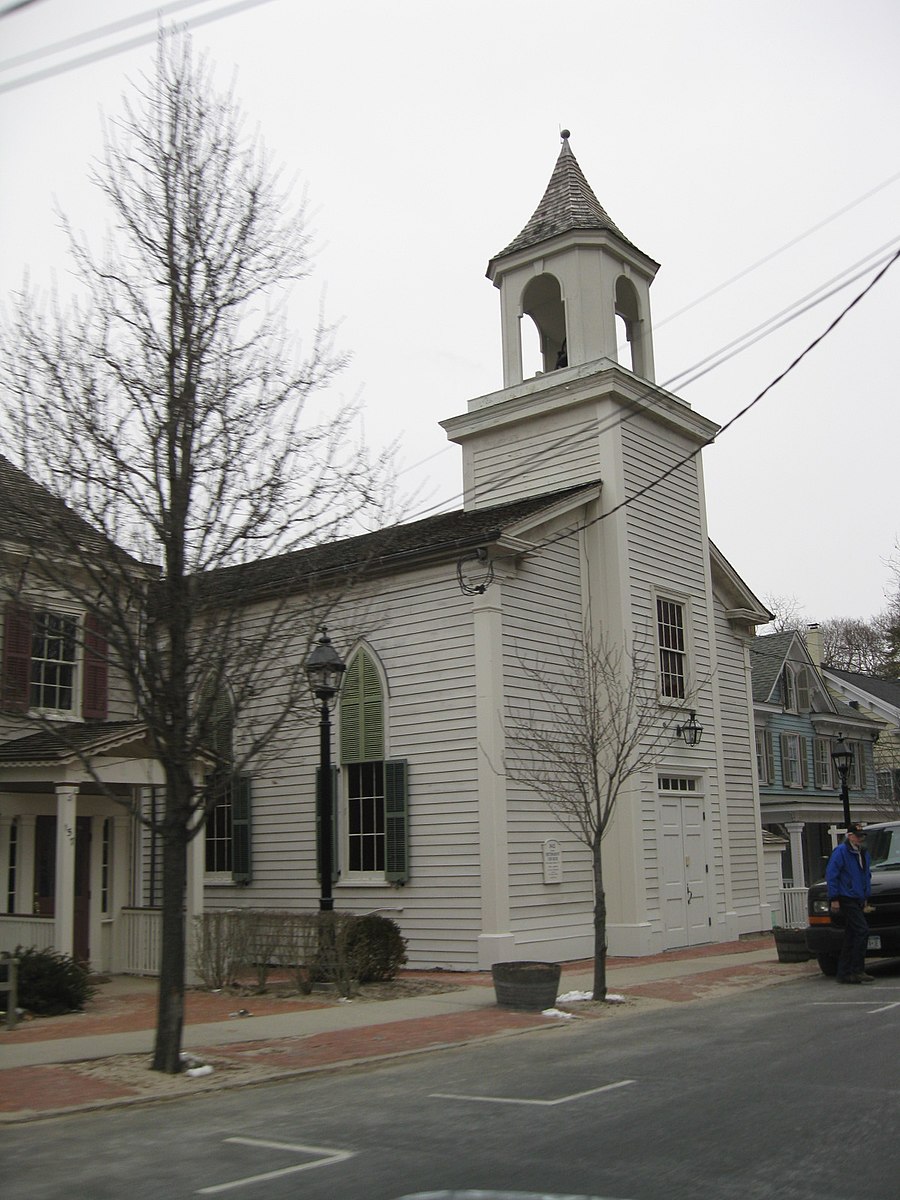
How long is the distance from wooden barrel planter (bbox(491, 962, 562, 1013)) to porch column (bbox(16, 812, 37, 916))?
23.9ft

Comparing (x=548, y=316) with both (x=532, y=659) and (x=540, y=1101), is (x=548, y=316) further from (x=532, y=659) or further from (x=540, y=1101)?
(x=540, y=1101)

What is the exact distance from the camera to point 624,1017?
41.1ft

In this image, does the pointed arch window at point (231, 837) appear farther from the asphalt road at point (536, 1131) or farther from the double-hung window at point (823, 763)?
the double-hung window at point (823, 763)

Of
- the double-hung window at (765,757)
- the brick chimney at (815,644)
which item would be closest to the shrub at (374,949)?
the double-hung window at (765,757)

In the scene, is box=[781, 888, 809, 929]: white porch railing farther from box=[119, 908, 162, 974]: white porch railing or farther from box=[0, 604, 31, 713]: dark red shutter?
box=[0, 604, 31, 713]: dark red shutter

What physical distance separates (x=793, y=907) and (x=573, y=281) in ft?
39.9

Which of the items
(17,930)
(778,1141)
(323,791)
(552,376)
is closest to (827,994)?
(323,791)

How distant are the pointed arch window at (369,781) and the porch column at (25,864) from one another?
470cm

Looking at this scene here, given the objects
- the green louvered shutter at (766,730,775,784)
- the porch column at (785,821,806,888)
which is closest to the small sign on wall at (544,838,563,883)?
the porch column at (785,821,806,888)

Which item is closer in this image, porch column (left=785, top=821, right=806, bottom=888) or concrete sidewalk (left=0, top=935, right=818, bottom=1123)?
concrete sidewalk (left=0, top=935, right=818, bottom=1123)

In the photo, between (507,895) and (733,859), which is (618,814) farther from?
(733,859)

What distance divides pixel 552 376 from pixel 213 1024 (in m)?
12.5

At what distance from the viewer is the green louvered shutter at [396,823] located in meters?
17.8

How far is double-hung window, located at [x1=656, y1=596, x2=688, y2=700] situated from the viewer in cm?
2059
